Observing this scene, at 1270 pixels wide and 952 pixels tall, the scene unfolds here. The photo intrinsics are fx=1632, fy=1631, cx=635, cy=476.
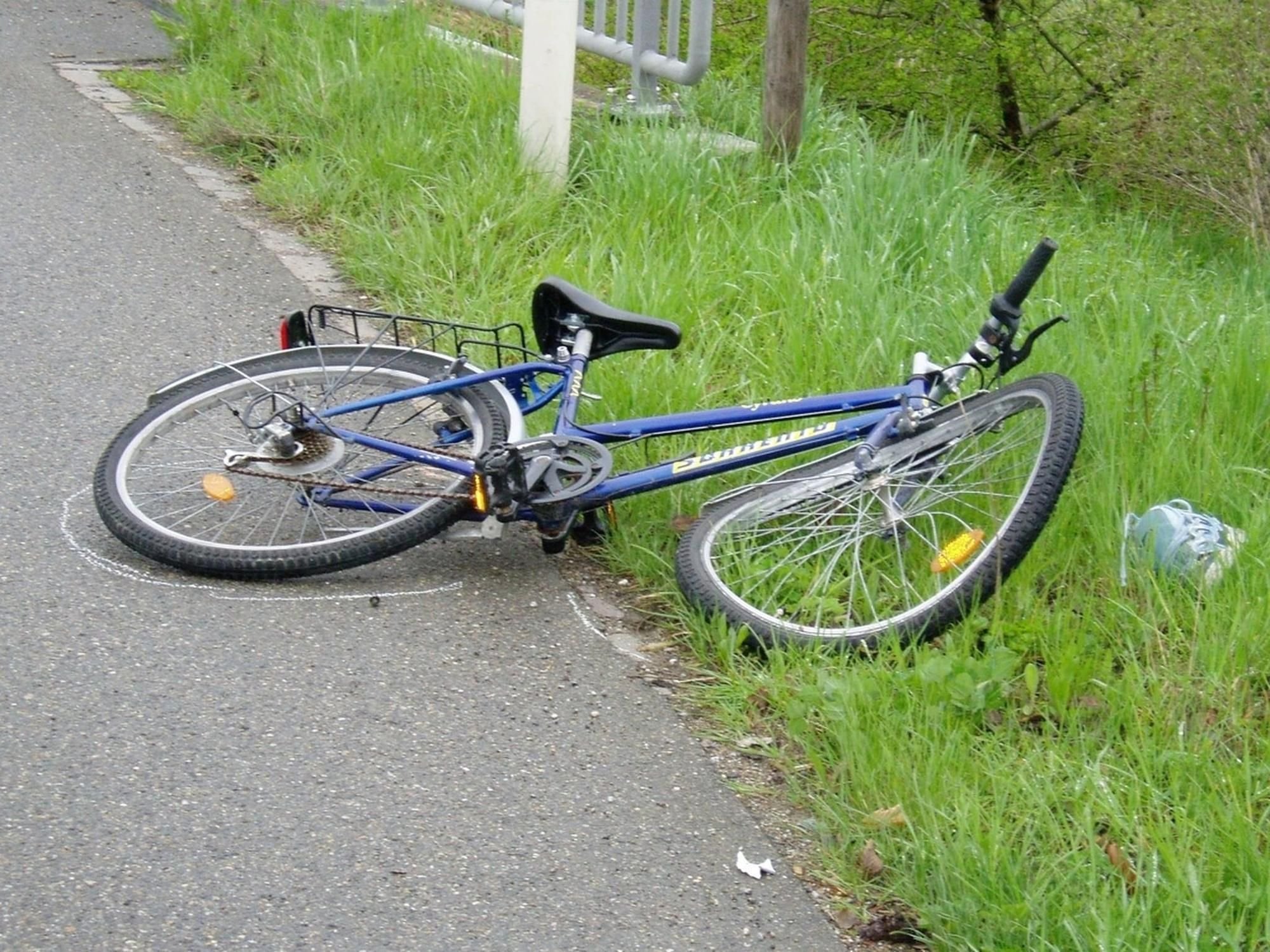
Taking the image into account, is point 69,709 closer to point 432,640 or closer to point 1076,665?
point 432,640

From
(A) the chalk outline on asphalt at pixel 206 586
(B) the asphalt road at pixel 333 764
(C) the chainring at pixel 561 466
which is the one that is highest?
(C) the chainring at pixel 561 466

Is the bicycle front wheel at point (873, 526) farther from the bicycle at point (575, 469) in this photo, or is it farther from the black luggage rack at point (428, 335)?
the black luggage rack at point (428, 335)

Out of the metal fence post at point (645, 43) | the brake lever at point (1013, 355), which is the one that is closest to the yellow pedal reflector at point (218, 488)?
the brake lever at point (1013, 355)

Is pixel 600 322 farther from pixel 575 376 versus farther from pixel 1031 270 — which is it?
pixel 1031 270

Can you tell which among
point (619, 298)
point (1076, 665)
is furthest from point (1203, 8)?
point (1076, 665)

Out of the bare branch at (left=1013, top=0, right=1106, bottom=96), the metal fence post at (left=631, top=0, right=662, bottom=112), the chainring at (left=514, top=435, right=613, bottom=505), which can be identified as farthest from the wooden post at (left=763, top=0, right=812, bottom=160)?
the bare branch at (left=1013, top=0, right=1106, bottom=96)

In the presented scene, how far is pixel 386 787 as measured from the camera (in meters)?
3.41

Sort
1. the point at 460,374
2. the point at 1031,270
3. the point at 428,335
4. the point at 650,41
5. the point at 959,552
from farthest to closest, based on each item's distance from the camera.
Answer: the point at 650,41, the point at 428,335, the point at 460,374, the point at 1031,270, the point at 959,552

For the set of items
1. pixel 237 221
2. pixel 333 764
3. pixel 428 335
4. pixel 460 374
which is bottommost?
pixel 333 764

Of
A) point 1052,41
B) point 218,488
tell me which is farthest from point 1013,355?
point 1052,41

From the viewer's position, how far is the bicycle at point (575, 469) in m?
4.03

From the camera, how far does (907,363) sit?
504 centimetres

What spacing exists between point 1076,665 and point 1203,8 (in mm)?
5362

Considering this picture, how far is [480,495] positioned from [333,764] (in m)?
0.88
